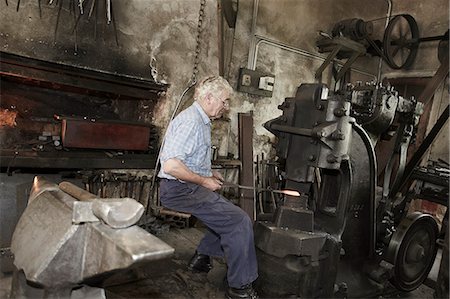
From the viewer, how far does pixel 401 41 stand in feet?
17.0

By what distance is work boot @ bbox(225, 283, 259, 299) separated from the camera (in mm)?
2170

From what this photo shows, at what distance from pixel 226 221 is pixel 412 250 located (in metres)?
1.51

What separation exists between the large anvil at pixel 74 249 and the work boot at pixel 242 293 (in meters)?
1.34

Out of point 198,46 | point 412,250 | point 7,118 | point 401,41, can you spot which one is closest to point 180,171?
point 412,250

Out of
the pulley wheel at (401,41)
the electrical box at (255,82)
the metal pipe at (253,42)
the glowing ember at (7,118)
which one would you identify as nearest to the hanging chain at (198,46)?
the electrical box at (255,82)

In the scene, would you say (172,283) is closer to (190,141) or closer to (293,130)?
(190,141)

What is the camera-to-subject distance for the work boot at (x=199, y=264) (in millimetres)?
2619

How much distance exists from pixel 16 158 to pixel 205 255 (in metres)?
1.74

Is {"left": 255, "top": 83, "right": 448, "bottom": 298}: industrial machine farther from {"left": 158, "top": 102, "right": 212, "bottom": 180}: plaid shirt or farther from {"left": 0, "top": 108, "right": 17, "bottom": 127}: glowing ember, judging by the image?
{"left": 0, "top": 108, "right": 17, "bottom": 127}: glowing ember

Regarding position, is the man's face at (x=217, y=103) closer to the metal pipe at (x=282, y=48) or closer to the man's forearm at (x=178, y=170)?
the man's forearm at (x=178, y=170)

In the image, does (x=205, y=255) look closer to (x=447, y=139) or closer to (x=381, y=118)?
(x=381, y=118)

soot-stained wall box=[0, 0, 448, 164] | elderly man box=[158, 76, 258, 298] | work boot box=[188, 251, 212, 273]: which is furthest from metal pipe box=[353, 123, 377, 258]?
soot-stained wall box=[0, 0, 448, 164]

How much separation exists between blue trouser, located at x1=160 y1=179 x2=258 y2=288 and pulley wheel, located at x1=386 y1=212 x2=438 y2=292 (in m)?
1.10

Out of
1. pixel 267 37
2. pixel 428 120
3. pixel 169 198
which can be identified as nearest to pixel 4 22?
pixel 169 198
